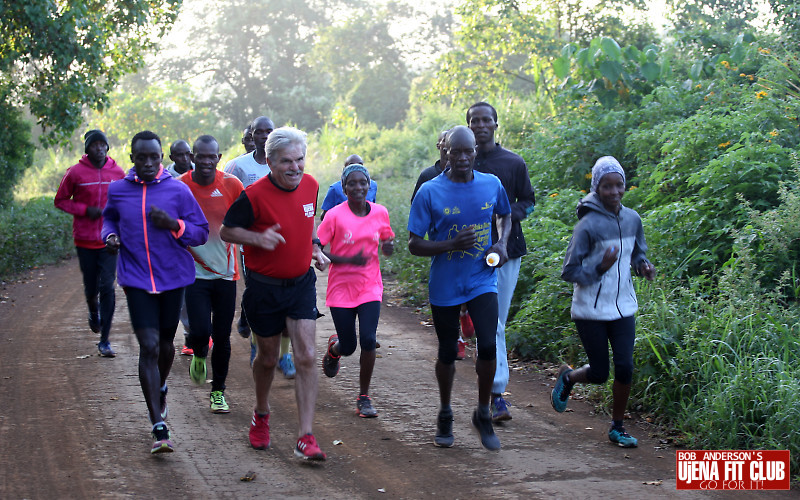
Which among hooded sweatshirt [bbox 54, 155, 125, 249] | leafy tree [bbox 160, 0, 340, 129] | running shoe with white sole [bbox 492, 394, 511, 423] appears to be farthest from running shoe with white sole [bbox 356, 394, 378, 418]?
leafy tree [bbox 160, 0, 340, 129]

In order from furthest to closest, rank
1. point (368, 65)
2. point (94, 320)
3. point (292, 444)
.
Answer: point (368, 65), point (94, 320), point (292, 444)

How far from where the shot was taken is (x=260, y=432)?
5867 mm

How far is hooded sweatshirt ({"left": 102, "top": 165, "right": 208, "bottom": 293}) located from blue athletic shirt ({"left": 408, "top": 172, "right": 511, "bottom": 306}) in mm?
1602

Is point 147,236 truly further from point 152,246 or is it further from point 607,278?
point 607,278

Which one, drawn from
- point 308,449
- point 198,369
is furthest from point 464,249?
point 198,369

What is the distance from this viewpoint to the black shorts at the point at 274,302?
5.66 metres

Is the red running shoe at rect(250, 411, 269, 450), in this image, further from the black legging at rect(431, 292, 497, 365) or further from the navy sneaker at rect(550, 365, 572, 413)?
the navy sneaker at rect(550, 365, 572, 413)

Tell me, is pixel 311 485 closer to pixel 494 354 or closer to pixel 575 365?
pixel 494 354

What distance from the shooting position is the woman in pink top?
6.79 metres

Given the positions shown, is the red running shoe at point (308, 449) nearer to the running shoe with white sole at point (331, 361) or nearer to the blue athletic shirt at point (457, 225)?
the blue athletic shirt at point (457, 225)

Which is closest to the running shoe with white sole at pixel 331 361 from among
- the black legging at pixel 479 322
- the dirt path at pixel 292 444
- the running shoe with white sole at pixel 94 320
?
the dirt path at pixel 292 444

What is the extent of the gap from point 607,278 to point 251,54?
50.6 metres

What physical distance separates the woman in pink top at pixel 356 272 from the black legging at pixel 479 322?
36.5 inches

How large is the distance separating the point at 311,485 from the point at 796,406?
126 inches
